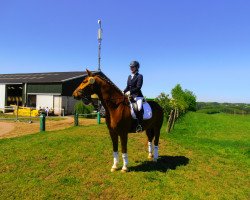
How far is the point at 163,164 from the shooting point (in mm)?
9195

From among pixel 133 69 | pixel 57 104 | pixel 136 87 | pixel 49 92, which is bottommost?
pixel 57 104

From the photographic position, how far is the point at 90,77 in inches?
298

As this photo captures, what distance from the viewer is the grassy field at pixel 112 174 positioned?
7133 mm

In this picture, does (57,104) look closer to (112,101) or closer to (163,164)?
(163,164)

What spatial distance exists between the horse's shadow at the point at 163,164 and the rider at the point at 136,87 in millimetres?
1322

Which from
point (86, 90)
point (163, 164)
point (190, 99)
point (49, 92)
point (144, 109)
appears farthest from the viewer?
point (190, 99)

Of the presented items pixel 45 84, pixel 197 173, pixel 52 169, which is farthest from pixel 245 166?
pixel 45 84

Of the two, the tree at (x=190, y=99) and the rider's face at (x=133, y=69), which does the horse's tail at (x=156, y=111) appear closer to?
the rider's face at (x=133, y=69)

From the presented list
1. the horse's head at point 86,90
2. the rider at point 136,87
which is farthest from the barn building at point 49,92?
the horse's head at point 86,90

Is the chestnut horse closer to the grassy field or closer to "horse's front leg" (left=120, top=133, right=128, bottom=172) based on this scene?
"horse's front leg" (left=120, top=133, right=128, bottom=172)

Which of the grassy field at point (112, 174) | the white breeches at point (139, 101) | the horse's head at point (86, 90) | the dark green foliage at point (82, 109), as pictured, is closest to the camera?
the grassy field at point (112, 174)

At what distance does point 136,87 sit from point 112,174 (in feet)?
8.70

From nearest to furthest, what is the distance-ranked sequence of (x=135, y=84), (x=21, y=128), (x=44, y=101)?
(x=135, y=84) < (x=21, y=128) < (x=44, y=101)

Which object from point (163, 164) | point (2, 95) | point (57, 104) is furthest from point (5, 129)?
point (2, 95)
